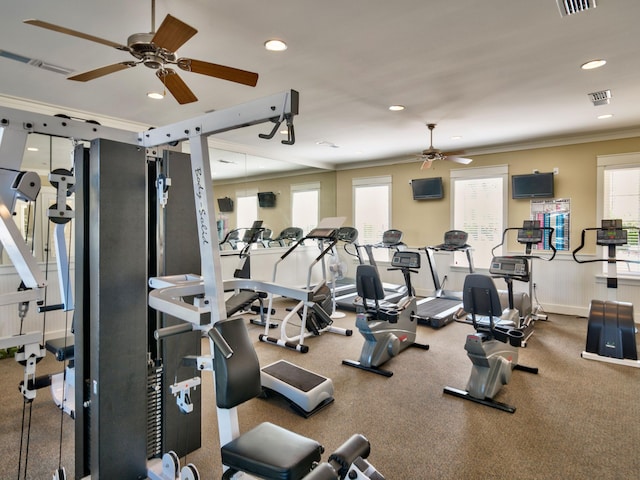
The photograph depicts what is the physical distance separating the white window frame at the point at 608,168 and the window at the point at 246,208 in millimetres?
5617

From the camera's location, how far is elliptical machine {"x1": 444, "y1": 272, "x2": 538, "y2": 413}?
115 inches

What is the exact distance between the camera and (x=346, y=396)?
9.97 feet

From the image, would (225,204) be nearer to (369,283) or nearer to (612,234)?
(369,283)

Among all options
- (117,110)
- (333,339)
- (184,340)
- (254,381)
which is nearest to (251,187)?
(117,110)

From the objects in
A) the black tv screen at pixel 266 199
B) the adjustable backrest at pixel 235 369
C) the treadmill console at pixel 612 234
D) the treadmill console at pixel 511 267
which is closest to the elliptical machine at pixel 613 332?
the treadmill console at pixel 612 234

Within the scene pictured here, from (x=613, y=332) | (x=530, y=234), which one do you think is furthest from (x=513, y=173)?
(x=613, y=332)

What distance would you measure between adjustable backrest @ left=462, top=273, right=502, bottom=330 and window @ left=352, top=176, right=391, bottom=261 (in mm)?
4313

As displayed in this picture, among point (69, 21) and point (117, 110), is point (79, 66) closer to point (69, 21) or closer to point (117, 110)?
point (69, 21)

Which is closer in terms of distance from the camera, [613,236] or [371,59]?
[371,59]

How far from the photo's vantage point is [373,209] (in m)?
7.81

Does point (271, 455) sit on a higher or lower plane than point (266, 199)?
lower

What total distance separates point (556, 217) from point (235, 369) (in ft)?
19.5

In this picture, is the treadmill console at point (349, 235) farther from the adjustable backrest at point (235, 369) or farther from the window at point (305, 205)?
the adjustable backrest at point (235, 369)

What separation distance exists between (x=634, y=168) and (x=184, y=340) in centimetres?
621
